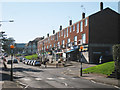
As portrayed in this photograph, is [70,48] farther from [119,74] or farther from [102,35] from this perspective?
[119,74]

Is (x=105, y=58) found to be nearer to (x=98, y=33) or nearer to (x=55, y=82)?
(x=98, y=33)

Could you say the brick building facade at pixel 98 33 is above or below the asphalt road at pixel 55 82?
above

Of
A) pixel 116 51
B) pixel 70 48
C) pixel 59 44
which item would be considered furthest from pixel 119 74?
pixel 59 44

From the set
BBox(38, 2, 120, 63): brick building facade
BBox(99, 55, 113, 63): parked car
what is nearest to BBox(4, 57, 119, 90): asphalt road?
BBox(99, 55, 113, 63): parked car

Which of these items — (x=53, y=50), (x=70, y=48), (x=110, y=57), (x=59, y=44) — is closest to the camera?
(x=110, y=57)

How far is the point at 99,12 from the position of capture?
47.3m

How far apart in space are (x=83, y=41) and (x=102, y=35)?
16.9ft

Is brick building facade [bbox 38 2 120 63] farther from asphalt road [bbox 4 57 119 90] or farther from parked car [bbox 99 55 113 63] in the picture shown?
asphalt road [bbox 4 57 119 90]

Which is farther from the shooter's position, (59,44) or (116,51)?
(59,44)

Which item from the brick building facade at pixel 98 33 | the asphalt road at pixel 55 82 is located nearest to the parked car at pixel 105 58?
the brick building facade at pixel 98 33

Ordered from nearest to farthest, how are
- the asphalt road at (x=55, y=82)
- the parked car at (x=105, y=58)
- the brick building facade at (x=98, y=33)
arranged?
the asphalt road at (x=55, y=82) → the parked car at (x=105, y=58) → the brick building facade at (x=98, y=33)

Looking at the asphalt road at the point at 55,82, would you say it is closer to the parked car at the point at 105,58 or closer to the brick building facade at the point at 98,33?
the parked car at the point at 105,58

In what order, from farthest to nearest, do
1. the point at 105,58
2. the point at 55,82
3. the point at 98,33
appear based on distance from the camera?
1. the point at 98,33
2. the point at 105,58
3. the point at 55,82

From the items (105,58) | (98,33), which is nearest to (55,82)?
(105,58)
